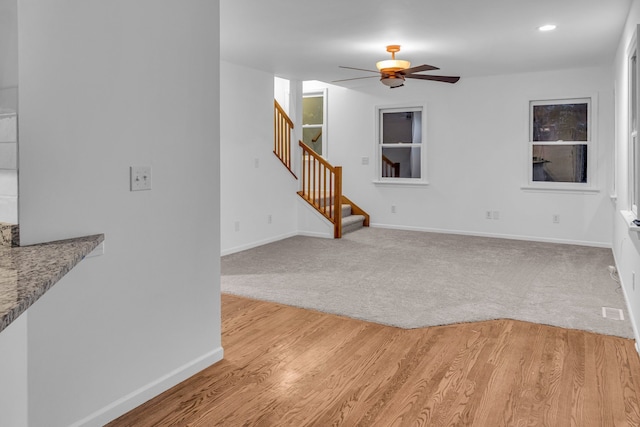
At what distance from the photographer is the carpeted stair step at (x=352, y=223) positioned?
763 cm

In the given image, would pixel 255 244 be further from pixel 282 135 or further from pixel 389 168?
pixel 389 168

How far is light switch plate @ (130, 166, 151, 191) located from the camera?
2242 millimetres

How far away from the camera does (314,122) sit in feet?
29.1

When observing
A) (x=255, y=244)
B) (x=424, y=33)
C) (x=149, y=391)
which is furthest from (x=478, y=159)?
→ (x=149, y=391)

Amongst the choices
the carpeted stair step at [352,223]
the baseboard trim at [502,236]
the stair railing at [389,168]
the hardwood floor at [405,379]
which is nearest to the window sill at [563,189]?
the baseboard trim at [502,236]

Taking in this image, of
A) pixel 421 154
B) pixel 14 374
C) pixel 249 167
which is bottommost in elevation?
pixel 14 374

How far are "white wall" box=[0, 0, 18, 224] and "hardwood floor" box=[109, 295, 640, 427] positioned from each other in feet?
3.45

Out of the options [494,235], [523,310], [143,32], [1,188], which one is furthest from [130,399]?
[494,235]

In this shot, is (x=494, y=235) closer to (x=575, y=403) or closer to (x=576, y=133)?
(x=576, y=133)

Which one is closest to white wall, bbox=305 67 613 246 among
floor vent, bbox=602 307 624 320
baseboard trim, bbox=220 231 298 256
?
baseboard trim, bbox=220 231 298 256

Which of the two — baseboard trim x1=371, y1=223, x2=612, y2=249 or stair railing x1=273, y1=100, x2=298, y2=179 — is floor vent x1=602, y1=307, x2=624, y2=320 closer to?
baseboard trim x1=371, y1=223, x2=612, y2=249

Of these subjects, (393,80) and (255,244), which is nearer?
(393,80)

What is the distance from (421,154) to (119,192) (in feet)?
20.9

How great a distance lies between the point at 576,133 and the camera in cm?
686
